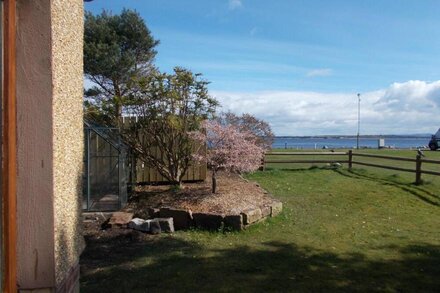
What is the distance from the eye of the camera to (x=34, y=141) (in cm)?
247

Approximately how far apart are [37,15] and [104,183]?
930 cm

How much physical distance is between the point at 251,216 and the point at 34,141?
7188 millimetres

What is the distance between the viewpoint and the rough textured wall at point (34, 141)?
247cm

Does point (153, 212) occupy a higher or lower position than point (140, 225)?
higher

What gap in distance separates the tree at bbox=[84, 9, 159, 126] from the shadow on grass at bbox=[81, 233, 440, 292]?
12.5 metres

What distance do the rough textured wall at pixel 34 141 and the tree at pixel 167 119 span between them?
8.93 metres

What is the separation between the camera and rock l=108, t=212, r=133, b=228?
912 cm

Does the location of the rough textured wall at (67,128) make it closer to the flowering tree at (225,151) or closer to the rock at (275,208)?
the rock at (275,208)

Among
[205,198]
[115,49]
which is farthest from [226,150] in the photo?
[115,49]

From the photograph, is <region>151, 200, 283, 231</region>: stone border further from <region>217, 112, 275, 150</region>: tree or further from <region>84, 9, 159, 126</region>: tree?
<region>84, 9, 159, 126</region>: tree

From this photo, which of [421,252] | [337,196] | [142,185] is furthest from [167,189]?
[421,252]

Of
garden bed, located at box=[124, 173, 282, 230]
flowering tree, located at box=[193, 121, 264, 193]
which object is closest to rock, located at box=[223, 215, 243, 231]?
garden bed, located at box=[124, 173, 282, 230]

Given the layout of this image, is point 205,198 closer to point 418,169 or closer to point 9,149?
point 418,169

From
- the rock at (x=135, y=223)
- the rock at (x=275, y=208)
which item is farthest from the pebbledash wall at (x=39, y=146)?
the rock at (x=275, y=208)
